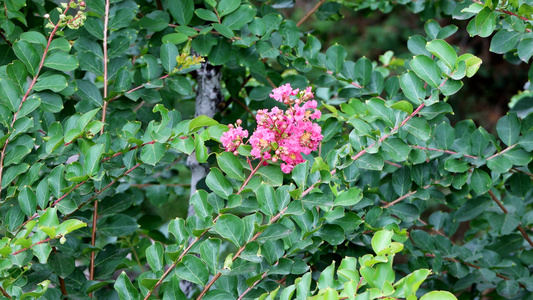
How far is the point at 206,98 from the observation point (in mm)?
1330

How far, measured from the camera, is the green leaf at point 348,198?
783 mm

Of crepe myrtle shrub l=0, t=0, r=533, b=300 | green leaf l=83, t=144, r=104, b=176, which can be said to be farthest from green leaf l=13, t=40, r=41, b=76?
green leaf l=83, t=144, r=104, b=176

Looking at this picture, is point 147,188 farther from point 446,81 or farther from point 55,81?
point 446,81

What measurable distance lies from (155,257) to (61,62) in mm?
445

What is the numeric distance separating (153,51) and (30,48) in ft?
1.23

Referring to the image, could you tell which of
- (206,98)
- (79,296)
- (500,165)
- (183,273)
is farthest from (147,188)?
(500,165)

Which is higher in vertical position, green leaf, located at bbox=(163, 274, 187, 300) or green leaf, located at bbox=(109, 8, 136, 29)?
green leaf, located at bbox=(109, 8, 136, 29)

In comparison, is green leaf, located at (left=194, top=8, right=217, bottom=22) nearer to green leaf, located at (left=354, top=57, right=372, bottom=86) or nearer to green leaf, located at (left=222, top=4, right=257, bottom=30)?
green leaf, located at (left=222, top=4, right=257, bottom=30)

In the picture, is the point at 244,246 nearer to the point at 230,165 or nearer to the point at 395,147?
the point at 230,165

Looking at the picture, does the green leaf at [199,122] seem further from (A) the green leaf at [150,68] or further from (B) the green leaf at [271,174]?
(A) the green leaf at [150,68]

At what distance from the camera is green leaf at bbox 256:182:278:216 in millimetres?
765

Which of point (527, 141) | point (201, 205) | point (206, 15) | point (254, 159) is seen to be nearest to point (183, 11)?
point (206, 15)

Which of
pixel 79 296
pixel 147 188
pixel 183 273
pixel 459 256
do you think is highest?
pixel 183 273

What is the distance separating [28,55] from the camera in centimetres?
93
